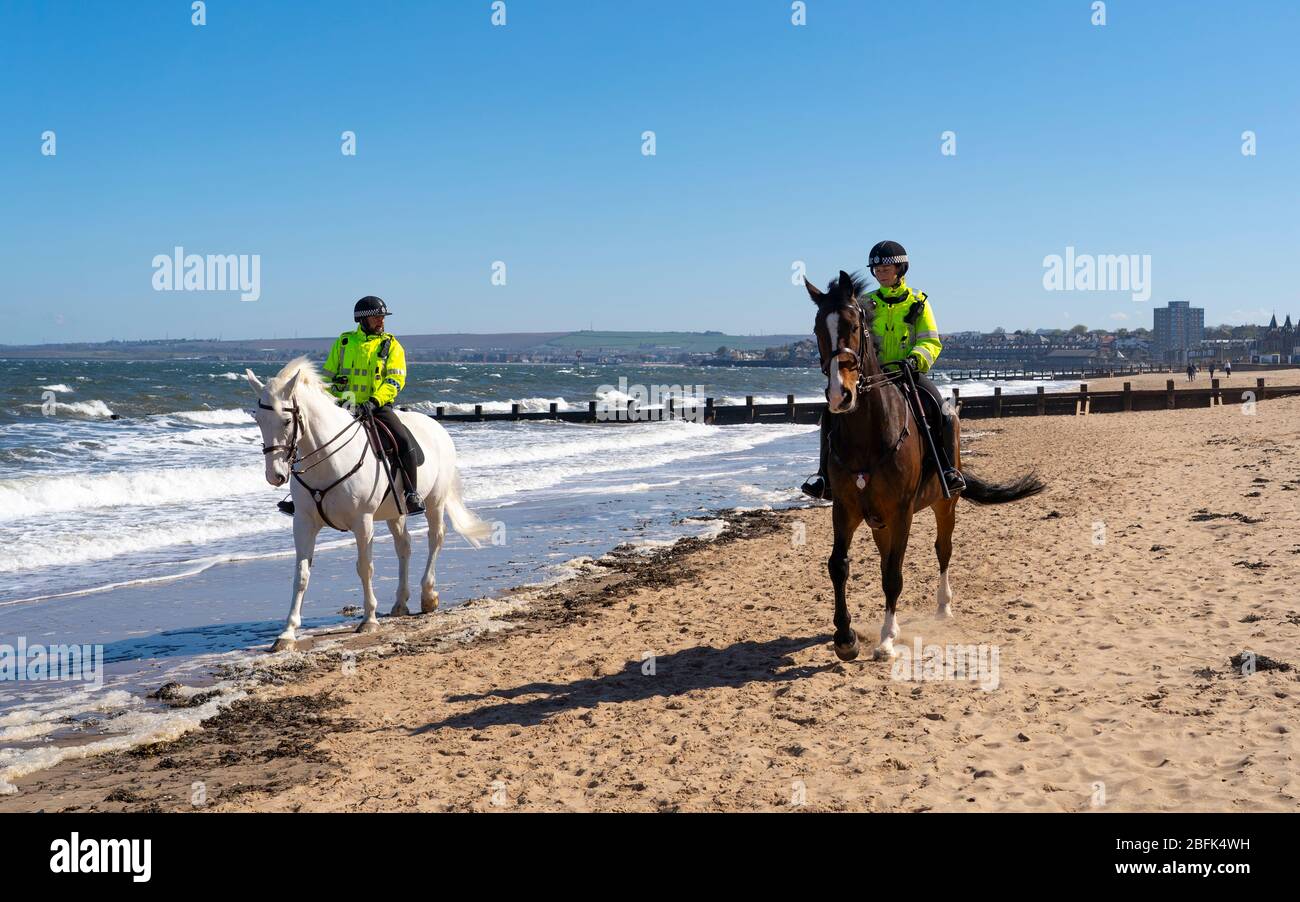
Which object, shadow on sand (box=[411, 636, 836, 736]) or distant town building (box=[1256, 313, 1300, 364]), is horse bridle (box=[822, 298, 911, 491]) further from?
distant town building (box=[1256, 313, 1300, 364])

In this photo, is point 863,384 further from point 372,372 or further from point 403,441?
point 372,372

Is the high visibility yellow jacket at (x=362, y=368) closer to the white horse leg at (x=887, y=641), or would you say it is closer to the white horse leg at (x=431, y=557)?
the white horse leg at (x=431, y=557)

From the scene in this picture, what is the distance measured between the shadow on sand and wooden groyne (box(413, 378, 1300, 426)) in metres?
35.0

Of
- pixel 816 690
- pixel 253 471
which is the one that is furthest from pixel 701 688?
pixel 253 471

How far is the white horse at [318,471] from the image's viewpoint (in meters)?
8.16

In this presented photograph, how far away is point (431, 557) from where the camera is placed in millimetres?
10453

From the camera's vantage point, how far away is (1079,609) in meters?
8.57

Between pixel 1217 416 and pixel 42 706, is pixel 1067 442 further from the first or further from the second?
pixel 42 706

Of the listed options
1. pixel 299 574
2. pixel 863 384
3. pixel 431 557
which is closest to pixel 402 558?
pixel 431 557

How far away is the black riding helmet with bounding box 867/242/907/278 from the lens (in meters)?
7.62

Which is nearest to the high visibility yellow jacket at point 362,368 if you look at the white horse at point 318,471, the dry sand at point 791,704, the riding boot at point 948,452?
the white horse at point 318,471

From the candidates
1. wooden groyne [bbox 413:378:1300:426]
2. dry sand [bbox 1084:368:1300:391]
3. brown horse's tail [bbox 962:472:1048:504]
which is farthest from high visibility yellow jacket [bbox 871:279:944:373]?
dry sand [bbox 1084:368:1300:391]
